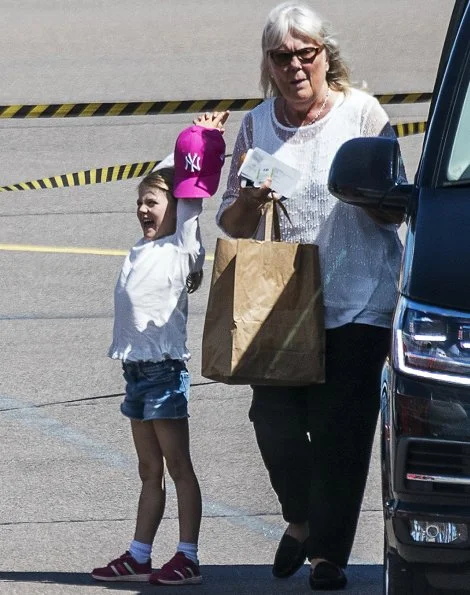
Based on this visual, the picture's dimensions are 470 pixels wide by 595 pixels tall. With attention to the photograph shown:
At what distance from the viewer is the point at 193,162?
4672 mm

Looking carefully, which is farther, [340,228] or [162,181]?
[162,181]

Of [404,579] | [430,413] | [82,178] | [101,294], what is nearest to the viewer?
[430,413]

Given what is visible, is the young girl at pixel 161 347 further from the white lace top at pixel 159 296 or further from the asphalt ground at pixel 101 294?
the asphalt ground at pixel 101 294

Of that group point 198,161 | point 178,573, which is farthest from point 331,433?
point 198,161

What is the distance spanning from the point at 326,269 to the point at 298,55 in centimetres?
67

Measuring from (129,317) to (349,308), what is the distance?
2.44ft

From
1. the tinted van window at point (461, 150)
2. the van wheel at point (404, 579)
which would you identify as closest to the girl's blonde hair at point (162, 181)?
the tinted van window at point (461, 150)

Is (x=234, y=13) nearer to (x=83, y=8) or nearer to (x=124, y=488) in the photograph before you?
(x=83, y=8)

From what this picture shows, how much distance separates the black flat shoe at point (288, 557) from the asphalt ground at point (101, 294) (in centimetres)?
6

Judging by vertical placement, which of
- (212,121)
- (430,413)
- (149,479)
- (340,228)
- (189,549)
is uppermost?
(212,121)

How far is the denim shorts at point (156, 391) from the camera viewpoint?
4.70 meters

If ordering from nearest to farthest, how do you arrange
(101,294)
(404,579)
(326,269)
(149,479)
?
1. (404,579)
2. (326,269)
3. (149,479)
4. (101,294)

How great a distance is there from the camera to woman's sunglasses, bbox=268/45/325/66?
177 inches

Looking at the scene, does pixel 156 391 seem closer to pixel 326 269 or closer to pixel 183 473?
pixel 183 473
